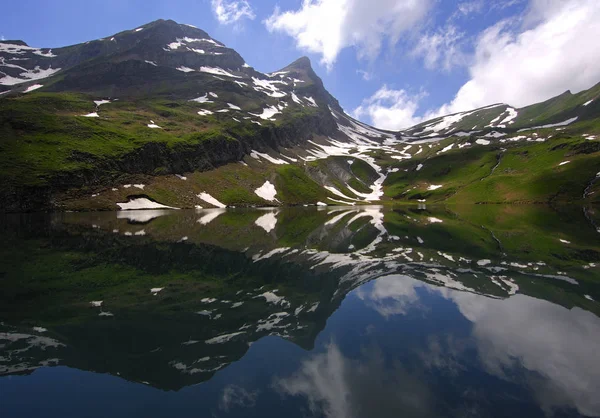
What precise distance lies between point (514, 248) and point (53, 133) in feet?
482

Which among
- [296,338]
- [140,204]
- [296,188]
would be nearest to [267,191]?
[296,188]

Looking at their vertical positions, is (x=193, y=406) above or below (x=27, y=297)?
below

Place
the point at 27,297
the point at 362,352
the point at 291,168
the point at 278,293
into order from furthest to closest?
the point at 291,168
the point at 278,293
the point at 27,297
the point at 362,352

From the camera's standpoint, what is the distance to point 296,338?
45.8ft

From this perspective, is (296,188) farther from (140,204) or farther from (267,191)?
(140,204)

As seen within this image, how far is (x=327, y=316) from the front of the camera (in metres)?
16.8

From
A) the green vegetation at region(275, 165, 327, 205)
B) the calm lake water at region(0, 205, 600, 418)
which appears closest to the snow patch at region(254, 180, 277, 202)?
the green vegetation at region(275, 165, 327, 205)

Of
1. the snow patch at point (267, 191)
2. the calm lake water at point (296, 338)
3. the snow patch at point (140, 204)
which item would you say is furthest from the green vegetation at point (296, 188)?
the calm lake water at point (296, 338)

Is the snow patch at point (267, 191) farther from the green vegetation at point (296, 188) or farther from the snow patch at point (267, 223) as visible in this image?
the snow patch at point (267, 223)

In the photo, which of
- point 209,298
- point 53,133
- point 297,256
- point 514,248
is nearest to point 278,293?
point 209,298

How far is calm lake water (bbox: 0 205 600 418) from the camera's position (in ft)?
31.0

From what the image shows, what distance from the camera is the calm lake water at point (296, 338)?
944 centimetres

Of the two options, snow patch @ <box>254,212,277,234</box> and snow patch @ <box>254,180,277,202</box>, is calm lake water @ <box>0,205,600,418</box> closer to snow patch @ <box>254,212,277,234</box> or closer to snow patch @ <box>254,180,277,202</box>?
snow patch @ <box>254,212,277,234</box>

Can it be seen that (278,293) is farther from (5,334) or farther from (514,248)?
(514,248)
